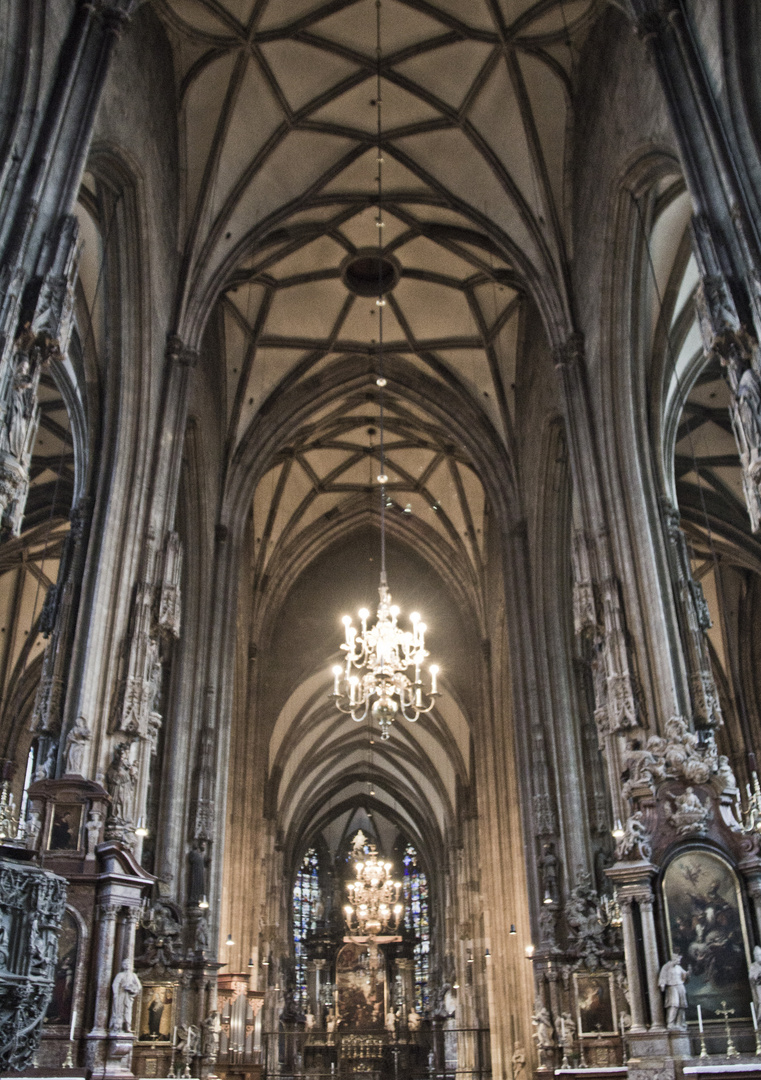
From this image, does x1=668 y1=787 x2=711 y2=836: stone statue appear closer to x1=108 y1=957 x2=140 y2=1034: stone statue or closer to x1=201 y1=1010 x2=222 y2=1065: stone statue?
x1=108 y1=957 x2=140 y2=1034: stone statue

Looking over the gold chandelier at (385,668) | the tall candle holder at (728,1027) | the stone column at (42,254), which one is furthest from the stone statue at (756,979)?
the stone column at (42,254)

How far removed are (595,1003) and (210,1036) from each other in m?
6.20

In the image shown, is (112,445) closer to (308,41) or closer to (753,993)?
(308,41)

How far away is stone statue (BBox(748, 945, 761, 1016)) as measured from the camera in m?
10.6

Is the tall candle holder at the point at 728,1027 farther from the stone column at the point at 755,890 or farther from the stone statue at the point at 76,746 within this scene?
the stone statue at the point at 76,746

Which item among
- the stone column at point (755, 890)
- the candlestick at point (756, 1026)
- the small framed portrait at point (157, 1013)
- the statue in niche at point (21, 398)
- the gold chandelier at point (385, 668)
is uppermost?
the statue in niche at point (21, 398)

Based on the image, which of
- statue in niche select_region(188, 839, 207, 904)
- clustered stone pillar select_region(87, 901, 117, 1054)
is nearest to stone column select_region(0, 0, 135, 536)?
clustered stone pillar select_region(87, 901, 117, 1054)

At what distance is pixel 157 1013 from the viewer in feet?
48.3

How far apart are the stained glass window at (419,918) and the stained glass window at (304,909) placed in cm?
416

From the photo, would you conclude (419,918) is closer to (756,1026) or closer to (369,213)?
(369,213)

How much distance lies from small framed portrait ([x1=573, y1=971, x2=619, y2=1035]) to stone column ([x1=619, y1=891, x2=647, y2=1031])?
411 cm

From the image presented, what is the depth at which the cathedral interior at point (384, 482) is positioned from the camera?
1072 centimetres

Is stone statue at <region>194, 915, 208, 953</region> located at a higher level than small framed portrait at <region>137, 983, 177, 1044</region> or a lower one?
higher

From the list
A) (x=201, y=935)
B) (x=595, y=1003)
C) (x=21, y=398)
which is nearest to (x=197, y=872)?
(x=201, y=935)
